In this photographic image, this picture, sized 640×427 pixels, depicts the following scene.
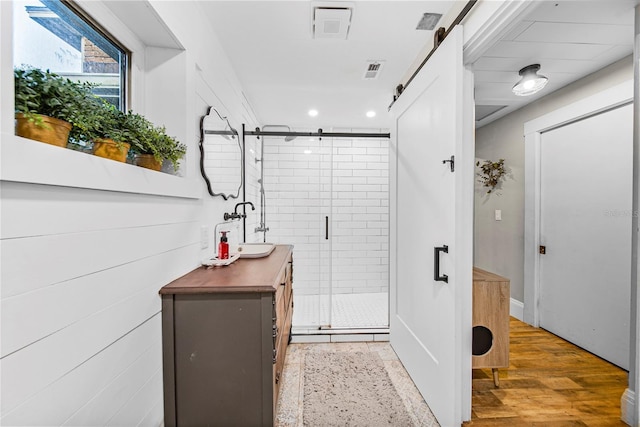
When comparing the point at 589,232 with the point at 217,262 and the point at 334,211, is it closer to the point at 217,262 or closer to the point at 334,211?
the point at 334,211

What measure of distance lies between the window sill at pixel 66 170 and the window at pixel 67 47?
1.04ft

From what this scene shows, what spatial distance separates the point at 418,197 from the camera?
69.7 inches

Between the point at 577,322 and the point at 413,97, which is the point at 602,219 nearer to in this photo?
the point at 577,322

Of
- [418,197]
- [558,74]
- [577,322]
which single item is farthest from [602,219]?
[418,197]

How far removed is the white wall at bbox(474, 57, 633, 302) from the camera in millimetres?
2689

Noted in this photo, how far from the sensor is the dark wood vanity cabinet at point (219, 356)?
3.92ft

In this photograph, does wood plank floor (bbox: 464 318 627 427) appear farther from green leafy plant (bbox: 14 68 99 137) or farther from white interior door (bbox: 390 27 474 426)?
green leafy plant (bbox: 14 68 99 137)

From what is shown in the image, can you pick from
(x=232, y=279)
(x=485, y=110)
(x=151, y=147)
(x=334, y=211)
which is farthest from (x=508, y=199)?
(x=151, y=147)

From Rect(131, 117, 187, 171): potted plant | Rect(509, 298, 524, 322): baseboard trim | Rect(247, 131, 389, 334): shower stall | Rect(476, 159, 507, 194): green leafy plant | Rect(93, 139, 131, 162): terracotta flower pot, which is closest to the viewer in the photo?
Rect(93, 139, 131, 162): terracotta flower pot

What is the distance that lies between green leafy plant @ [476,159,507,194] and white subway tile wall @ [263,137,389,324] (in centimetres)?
118

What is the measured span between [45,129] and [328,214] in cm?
262

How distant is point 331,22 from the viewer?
1.68 meters

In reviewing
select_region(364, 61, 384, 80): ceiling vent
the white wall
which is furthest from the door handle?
the white wall

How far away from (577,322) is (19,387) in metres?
3.49
